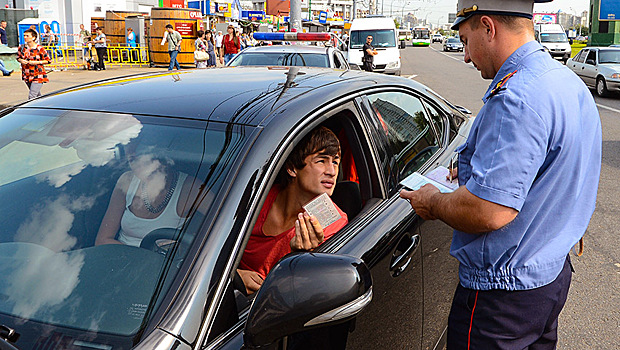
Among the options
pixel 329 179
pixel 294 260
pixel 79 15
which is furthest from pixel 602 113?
pixel 79 15

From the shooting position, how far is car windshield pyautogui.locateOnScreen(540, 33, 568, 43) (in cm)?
3600

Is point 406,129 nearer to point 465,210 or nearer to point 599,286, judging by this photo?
point 465,210

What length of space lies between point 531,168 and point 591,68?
1921cm

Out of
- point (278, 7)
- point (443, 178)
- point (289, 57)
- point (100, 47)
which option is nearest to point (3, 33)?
point (100, 47)

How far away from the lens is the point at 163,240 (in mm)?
1718

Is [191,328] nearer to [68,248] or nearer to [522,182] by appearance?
[68,248]

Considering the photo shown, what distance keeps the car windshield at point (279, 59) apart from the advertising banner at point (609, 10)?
39456 mm

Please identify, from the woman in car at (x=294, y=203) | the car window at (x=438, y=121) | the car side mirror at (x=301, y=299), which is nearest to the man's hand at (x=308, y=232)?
the woman in car at (x=294, y=203)

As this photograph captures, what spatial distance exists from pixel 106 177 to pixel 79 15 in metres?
42.9

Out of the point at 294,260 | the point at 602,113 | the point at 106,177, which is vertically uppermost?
the point at 106,177

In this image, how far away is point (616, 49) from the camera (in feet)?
60.7

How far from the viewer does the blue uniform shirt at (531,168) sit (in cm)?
171

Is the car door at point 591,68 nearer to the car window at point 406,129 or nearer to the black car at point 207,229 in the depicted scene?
the car window at point 406,129

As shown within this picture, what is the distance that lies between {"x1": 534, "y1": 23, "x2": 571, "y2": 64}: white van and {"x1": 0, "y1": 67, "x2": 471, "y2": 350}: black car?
3538cm
